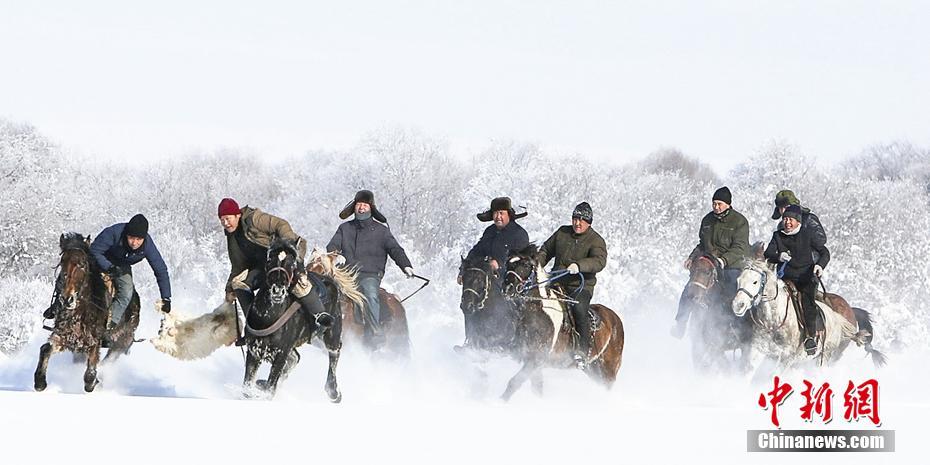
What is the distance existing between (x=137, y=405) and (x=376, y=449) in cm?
299

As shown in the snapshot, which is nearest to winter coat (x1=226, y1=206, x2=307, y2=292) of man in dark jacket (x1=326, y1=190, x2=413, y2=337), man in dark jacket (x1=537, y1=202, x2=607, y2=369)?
man in dark jacket (x1=326, y1=190, x2=413, y2=337)

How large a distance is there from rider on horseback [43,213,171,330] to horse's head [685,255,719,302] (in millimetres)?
6453


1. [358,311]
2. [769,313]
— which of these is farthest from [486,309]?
[769,313]

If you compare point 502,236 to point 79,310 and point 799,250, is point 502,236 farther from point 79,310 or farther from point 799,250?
point 79,310

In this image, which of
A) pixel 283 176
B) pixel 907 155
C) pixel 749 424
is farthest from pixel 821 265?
pixel 907 155

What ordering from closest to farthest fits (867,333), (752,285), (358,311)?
(358,311)
(752,285)
(867,333)

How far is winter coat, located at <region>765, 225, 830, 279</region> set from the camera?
58.0 ft

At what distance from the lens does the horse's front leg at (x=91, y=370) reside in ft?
46.9

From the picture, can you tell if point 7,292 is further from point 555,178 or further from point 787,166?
point 787,166

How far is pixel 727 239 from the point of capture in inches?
690

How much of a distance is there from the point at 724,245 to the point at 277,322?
6597 millimetres

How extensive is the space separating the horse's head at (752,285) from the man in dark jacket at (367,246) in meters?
4.04

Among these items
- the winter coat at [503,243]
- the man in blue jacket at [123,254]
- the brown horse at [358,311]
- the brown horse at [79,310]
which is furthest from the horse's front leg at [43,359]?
the winter coat at [503,243]

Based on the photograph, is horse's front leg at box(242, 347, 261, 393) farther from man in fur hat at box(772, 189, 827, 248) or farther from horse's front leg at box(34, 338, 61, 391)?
man in fur hat at box(772, 189, 827, 248)
